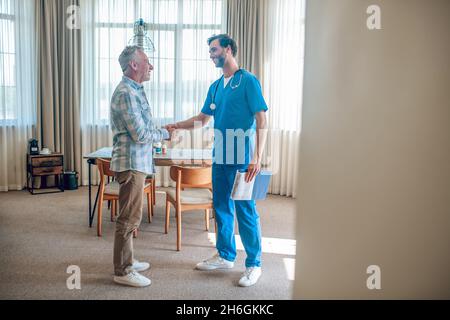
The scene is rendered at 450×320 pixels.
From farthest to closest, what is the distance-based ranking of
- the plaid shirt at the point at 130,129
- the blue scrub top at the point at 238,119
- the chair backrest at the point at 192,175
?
1. the chair backrest at the point at 192,175
2. the blue scrub top at the point at 238,119
3. the plaid shirt at the point at 130,129

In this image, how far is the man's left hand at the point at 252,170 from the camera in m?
2.60

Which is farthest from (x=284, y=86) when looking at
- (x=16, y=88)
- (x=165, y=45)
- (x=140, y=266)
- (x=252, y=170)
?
(x=16, y=88)

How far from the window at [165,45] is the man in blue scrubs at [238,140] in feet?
9.33

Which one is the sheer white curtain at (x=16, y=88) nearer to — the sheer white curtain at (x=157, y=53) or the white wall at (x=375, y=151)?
the sheer white curtain at (x=157, y=53)

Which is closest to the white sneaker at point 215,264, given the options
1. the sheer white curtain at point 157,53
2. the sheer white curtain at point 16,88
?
the sheer white curtain at point 157,53

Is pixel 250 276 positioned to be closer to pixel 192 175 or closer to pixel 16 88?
pixel 192 175

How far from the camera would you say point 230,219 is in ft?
9.40

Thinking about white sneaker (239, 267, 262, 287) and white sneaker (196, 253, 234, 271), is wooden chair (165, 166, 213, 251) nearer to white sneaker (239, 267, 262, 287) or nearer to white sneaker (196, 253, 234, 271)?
white sneaker (196, 253, 234, 271)

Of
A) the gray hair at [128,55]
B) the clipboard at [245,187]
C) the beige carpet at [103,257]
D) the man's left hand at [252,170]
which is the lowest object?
the beige carpet at [103,257]

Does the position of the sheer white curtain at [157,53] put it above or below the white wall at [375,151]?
above

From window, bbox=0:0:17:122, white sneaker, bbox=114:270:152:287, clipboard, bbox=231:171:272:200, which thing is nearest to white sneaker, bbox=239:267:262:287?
clipboard, bbox=231:171:272:200

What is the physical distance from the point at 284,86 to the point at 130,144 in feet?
10.6
